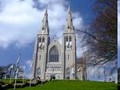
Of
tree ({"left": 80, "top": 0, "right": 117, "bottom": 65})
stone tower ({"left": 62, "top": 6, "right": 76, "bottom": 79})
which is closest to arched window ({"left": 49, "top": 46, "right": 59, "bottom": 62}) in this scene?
stone tower ({"left": 62, "top": 6, "right": 76, "bottom": 79})

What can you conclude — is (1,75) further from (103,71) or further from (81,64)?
(103,71)

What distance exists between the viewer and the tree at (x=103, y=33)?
323 centimetres

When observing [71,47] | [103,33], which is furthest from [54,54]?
[103,33]

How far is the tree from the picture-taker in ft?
10.6

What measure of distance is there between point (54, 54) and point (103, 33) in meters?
17.4

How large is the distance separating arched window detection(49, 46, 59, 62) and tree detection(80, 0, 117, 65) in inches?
629

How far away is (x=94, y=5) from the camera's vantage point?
3.34 m

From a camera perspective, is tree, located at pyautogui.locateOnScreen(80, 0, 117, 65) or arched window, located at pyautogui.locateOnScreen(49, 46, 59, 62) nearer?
tree, located at pyautogui.locateOnScreen(80, 0, 117, 65)

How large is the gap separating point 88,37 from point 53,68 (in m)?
16.2

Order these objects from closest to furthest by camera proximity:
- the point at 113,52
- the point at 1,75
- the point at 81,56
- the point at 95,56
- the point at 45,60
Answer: the point at 113,52 → the point at 95,56 → the point at 81,56 → the point at 1,75 → the point at 45,60

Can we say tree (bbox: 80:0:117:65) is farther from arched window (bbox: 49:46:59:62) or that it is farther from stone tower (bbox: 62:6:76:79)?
arched window (bbox: 49:46:59:62)

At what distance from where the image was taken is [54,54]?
814 inches

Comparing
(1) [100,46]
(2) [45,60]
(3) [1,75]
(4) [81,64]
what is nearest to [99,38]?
(1) [100,46]

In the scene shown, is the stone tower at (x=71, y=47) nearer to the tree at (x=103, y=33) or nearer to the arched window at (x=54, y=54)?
the tree at (x=103, y=33)
